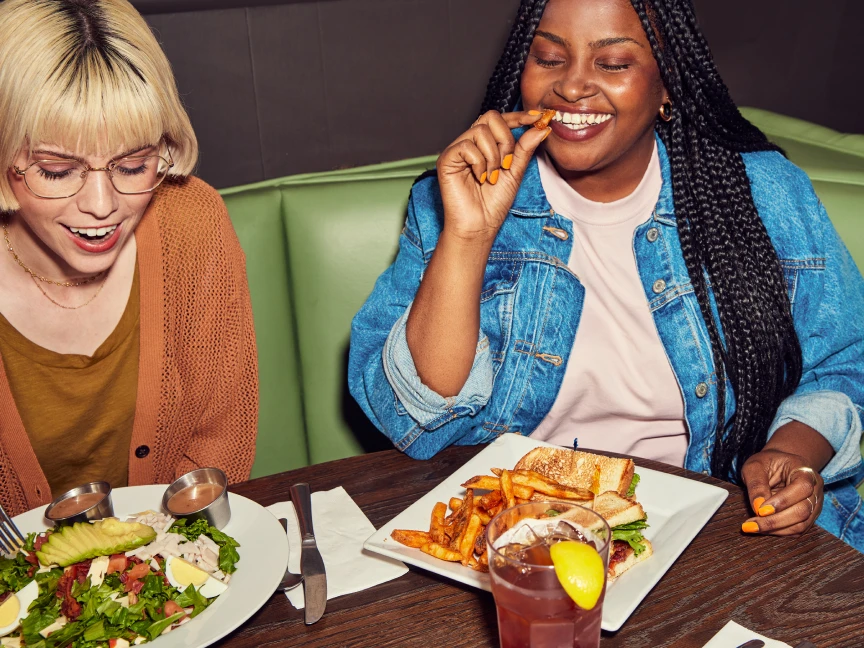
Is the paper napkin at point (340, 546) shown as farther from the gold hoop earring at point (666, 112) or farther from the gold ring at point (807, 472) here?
the gold hoop earring at point (666, 112)

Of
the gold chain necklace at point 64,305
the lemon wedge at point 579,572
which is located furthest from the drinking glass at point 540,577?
the gold chain necklace at point 64,305

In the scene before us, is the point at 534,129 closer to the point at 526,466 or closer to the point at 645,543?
the point at 526,466

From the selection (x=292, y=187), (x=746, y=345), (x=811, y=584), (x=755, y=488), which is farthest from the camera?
(x=292, y=187)

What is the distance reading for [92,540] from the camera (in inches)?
52.4

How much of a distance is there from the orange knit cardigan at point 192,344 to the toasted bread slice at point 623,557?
3.85ft

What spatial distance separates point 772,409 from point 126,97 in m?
1.55

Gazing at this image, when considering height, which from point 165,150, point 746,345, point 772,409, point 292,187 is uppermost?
point 165,150

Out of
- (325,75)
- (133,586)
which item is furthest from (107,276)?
(325,75)

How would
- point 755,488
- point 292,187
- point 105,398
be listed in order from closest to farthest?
point 755,488
point 105,398
point 292,187

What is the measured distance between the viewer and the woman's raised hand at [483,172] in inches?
70.3

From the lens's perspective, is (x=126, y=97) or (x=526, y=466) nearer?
(x=526, y=466)

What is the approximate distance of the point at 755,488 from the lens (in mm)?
1476

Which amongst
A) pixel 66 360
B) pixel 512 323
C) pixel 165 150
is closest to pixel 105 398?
pixel 66 360

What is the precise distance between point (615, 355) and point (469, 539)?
82cm
